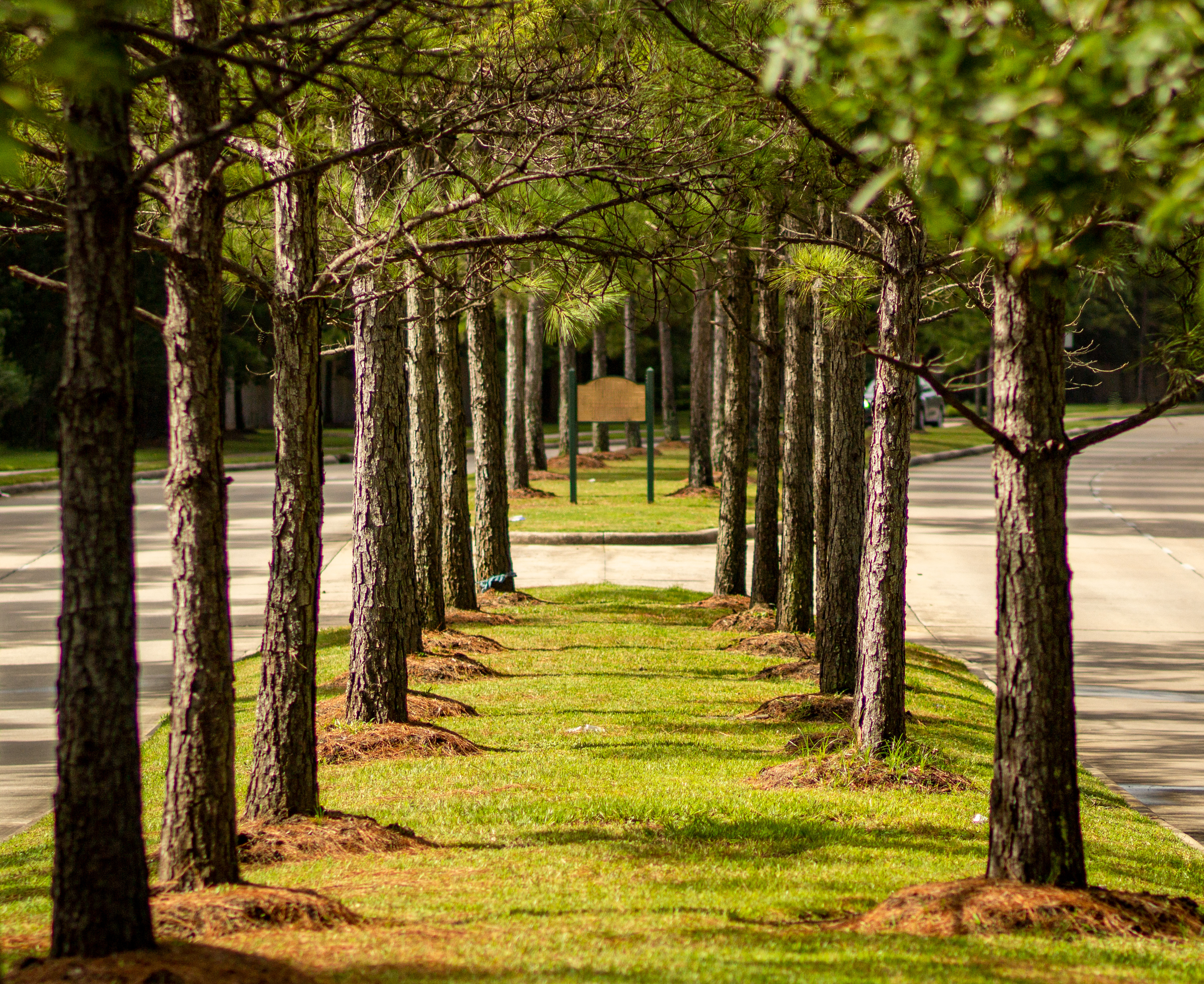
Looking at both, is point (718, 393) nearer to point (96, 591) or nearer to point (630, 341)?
point (630, 341)

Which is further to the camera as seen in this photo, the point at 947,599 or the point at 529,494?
the point at 529,494

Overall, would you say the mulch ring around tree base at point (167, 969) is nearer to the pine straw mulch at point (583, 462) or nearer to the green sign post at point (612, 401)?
the green sign post at point (612, 401)

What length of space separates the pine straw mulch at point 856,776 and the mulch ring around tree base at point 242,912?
3.15 metres

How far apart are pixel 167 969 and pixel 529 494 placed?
2285cm

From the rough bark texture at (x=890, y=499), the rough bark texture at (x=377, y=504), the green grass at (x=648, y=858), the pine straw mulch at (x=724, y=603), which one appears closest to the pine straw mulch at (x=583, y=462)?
the pine straw mulch at (x=724, y=603)

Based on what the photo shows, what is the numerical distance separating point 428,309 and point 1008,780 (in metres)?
7.80

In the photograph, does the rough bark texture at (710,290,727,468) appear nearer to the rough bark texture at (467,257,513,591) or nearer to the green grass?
the rough bark texture at (467,257,513,591)

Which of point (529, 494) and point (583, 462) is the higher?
point (583, 462)

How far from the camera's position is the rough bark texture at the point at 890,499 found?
7.24 meters

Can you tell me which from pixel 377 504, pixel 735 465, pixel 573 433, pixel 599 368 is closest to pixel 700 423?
pixel 573 433

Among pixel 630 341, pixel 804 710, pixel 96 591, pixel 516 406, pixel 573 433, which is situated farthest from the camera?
pixel 630 341

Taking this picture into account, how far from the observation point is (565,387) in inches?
1314

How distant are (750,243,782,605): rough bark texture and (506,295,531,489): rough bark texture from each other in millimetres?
12664

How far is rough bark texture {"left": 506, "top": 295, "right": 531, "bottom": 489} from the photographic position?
87.8ft
